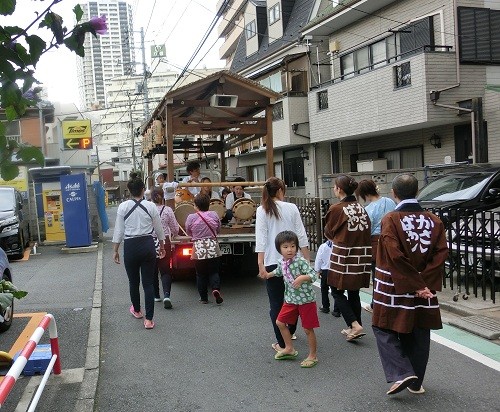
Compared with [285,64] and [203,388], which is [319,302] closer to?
[203,388]

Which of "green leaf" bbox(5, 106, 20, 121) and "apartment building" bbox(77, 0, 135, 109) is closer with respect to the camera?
"green leaf" bbox(5, 106, 20, 121)

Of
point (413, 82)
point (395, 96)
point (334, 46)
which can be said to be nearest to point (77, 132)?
point (334, 46)

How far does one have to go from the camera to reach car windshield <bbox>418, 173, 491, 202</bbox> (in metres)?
8.81

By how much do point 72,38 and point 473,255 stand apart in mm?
6151

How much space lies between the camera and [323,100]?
18.9 meters

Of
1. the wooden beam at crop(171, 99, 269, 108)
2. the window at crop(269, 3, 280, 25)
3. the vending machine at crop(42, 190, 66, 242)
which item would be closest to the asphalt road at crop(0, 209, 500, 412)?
the wooden beam at crop(171, 99, 269, 108)

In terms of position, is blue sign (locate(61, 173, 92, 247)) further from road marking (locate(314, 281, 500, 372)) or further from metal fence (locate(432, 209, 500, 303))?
road marking (locate(314, 281, 500, 372))

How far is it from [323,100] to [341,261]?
46.9ft

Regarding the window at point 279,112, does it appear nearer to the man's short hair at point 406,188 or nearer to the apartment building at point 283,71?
the apartment building at point 283,71

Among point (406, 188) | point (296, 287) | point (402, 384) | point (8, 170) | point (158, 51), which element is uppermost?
point (158, 51)

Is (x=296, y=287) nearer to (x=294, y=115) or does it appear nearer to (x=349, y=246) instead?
(x=349, y=246)

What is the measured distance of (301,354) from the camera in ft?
17.1

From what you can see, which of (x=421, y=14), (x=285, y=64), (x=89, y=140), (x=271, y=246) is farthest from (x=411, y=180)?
(x=89, y=140)

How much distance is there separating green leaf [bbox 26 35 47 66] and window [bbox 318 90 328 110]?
16.8m
